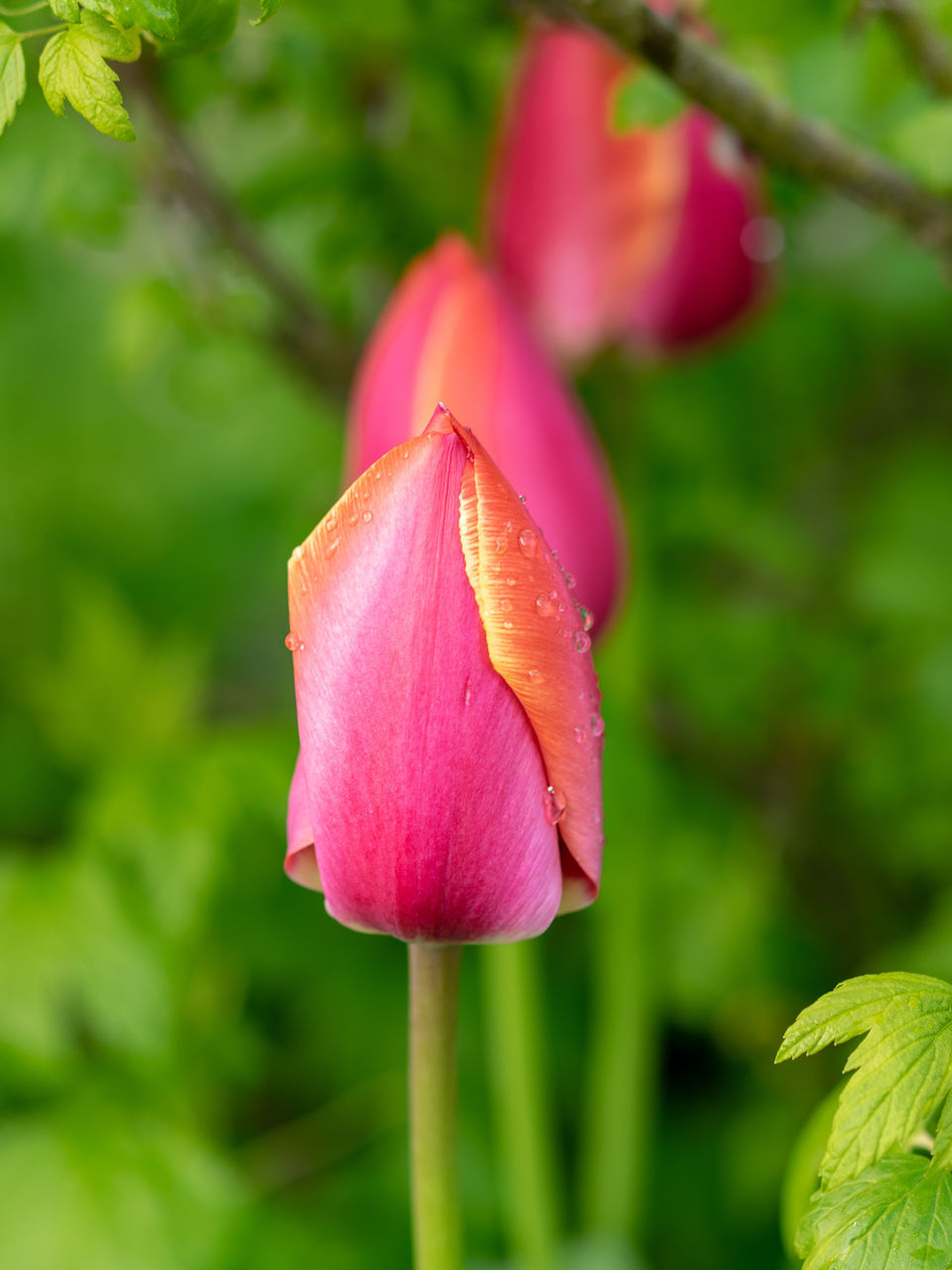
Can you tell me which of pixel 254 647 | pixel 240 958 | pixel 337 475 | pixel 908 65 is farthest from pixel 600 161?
pixel 254 647

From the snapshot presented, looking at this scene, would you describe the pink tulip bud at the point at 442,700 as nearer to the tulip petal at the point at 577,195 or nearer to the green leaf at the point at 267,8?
the green leaf at the point at 267,8

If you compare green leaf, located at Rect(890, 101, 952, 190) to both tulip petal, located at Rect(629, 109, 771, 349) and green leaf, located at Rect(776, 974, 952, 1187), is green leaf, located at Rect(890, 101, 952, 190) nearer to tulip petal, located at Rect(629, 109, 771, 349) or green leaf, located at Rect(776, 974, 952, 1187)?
tulip petal, located at Rect(629, 109, 771, 349)

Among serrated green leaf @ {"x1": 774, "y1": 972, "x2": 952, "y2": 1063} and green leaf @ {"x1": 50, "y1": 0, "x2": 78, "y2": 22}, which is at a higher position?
green leaf @ {"x1": 50, "y1": 0, "x2": 78, "y2": 22}

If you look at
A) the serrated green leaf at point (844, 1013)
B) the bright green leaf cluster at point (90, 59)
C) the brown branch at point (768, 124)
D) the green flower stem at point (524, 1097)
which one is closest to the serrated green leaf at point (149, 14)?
the bright green leaf cluster at point (90, 59)

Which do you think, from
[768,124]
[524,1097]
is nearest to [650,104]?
[768,124]

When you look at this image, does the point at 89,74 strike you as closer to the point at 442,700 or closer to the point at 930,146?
the point at 442,700

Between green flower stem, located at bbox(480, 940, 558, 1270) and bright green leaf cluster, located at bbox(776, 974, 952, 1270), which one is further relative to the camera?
green flower stem, located at bbox(480, 940, 558, 1270)

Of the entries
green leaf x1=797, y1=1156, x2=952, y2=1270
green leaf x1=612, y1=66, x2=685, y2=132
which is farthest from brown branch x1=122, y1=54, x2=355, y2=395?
green leaf x1=797, y1=1156, x2=952, y2=1270
